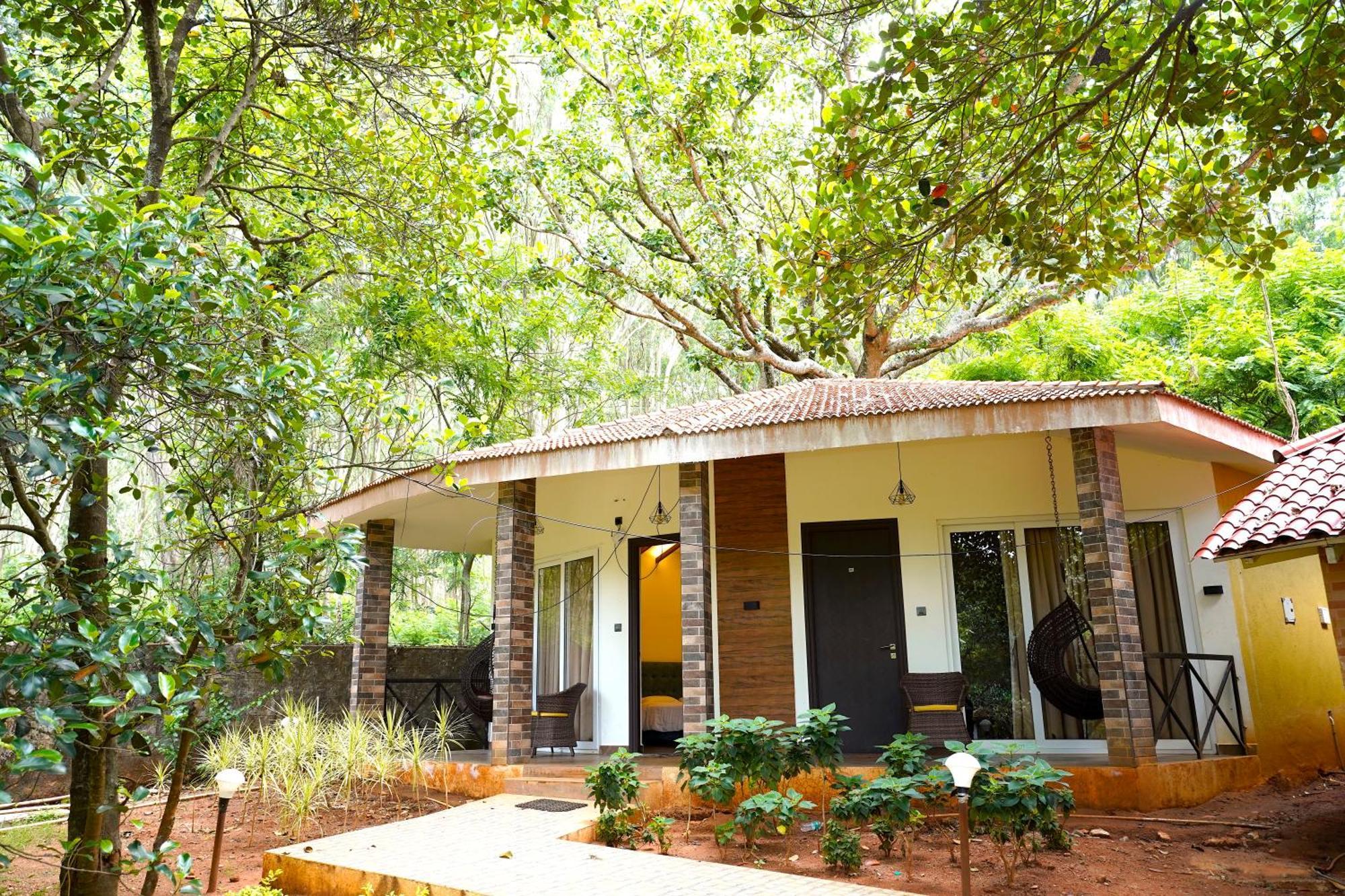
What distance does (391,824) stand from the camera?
700 cm

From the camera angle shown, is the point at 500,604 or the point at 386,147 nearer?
the point at 386,147

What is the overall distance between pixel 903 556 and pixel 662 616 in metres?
5.07

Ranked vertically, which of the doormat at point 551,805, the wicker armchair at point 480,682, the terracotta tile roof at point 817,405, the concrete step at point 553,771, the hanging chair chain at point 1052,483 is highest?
the terracotta tile roof at point 817,405

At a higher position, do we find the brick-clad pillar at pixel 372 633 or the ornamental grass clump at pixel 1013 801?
the brick-clad pillar at pixel 372 633

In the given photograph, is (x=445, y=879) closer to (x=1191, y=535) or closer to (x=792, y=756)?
(x=792, y=756)

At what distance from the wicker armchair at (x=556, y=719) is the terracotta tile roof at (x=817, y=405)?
2712 millimetres

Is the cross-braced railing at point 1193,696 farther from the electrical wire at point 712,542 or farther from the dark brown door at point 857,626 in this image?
the dark brown door at point 857,626

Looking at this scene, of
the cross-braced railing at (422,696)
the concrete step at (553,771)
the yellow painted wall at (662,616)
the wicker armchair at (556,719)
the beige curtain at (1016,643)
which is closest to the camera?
the concrete step at (553,771)

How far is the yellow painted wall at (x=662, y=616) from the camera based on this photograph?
12898 mm

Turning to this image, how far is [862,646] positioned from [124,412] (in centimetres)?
698

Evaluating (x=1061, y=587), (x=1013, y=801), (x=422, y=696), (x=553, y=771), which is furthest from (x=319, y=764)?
(x=1061, y=587)

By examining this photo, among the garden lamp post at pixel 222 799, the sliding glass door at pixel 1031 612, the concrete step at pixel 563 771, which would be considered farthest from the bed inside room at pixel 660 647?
the garden lamp post at pixel 222 799

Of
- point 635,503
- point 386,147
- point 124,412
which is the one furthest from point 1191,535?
point 124,412

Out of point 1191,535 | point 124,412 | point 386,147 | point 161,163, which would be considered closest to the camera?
point 124,412
